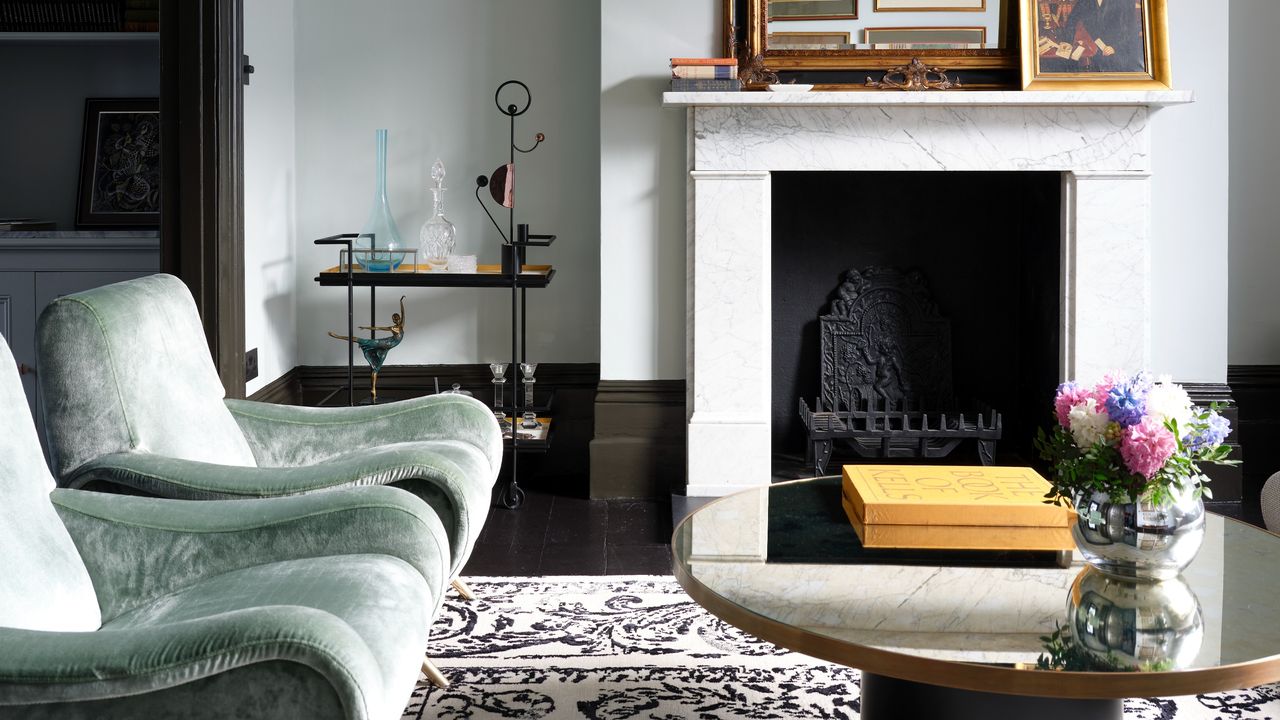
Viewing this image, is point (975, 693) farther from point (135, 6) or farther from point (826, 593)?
point (135, 6)

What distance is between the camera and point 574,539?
12.6 ft

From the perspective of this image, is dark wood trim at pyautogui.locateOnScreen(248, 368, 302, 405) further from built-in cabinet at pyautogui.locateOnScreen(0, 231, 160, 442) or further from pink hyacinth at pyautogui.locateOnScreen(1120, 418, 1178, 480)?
pink hyacinth at pyautogui.locateOnScreen(1120, 418, 1178, 480)

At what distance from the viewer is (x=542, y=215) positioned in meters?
4.76

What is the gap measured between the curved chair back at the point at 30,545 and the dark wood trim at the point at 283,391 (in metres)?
2.28

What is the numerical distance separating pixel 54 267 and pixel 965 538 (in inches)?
141

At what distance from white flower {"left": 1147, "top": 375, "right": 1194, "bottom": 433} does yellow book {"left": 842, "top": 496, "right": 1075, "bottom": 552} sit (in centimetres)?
41

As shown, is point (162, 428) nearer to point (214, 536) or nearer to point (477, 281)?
point (214, 536)

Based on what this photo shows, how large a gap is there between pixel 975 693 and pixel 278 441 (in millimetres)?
1781

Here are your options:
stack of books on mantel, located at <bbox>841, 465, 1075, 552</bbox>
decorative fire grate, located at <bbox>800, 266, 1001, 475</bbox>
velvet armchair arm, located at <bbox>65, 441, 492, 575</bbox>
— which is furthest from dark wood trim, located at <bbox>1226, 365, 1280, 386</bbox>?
velvet armchair arm, located at <bbox>65, 441, 492, 575</bbox>

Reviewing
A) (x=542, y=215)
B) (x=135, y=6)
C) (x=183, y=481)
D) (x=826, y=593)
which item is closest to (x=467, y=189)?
(x=542, y=215)

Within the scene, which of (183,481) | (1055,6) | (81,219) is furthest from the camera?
(81,219)

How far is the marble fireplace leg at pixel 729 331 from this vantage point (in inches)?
165

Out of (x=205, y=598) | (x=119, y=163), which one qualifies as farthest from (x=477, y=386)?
(x=205, y=598)

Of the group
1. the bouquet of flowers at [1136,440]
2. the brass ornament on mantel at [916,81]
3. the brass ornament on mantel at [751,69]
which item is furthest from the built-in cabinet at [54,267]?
the bouquet of flowers at [1136,440]
